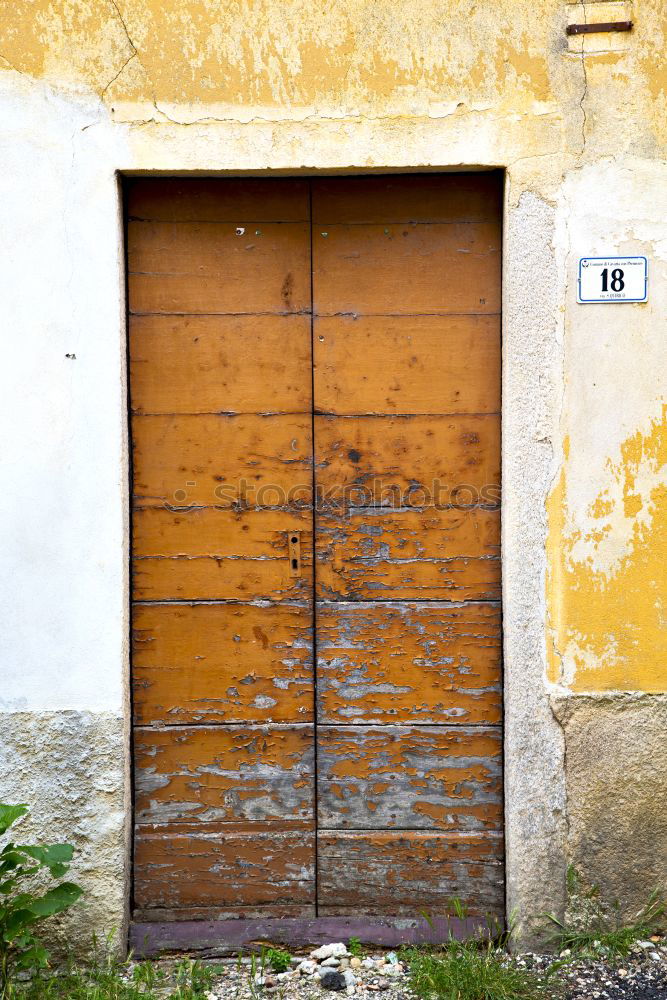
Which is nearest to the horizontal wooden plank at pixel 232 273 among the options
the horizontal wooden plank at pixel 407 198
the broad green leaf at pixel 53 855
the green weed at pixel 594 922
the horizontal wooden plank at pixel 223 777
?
the horizontal wooden plank at pixel 407 198

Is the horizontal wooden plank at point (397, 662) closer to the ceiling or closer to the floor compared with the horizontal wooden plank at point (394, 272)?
closer to the floor

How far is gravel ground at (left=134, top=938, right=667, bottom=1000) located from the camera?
2.46 metres

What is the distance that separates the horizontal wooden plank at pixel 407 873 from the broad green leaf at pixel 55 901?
781 millimetres

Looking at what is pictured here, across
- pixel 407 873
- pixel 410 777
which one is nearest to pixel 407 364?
pixel 410 777

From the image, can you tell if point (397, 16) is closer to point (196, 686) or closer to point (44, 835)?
point (196, 686)

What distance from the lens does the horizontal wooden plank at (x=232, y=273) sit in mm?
2713

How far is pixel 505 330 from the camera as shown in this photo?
2.64m

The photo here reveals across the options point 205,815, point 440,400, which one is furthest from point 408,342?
point 205,815

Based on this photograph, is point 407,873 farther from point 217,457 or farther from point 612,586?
point 217,457

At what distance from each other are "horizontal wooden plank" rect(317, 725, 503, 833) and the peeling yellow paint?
41 cm

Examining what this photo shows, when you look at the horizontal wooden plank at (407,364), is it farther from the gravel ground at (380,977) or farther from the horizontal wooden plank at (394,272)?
the gravel ground at (380,977)

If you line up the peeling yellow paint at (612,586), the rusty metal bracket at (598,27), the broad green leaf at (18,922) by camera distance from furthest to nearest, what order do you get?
the peeling yellow paint at (612,586) → the rusty metal bracket at (598,27) → the broad green leaf at (18,922)

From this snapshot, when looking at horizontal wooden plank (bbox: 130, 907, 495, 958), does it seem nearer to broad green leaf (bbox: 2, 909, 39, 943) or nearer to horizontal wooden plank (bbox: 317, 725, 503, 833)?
horizontal wooden plank (bbox: 317, 725, 503, 833)

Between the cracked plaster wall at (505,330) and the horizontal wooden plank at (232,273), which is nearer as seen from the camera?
the cracked plaster wall at (505,330)
